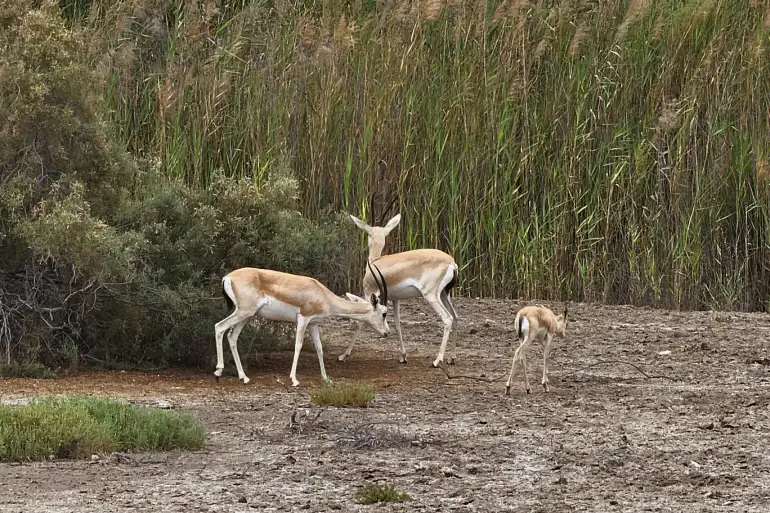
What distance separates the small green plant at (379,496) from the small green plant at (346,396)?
2688 mm

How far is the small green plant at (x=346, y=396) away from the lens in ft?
32.1

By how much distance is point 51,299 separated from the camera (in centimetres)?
1124

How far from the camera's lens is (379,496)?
701 cm

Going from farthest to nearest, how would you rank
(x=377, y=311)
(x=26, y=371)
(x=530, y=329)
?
(x=377, y=311)
(x=26, y=371)
(x=530, y=329)

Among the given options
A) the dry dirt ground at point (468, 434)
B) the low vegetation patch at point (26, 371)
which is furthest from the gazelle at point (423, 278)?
the low vegetation patch at point (26, 371)

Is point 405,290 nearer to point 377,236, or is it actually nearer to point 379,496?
point 377,236

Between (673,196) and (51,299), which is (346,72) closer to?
(673,196)

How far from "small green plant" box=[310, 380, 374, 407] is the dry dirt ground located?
90mm

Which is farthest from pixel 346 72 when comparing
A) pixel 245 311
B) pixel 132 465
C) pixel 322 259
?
pixel 132 465

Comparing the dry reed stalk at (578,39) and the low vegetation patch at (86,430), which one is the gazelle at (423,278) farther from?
the dry reed stalk at (578,39)

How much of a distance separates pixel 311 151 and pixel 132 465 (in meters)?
7.19

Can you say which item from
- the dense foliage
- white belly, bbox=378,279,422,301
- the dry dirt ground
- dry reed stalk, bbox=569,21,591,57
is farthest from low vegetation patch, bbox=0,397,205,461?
dry reed stalk, bbox=569,21,591,57

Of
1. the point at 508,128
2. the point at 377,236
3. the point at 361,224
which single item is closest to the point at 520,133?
the point at 508,128

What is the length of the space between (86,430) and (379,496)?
1968 mm
